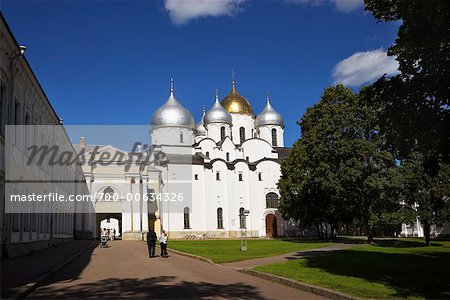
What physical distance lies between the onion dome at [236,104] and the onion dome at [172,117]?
856cm

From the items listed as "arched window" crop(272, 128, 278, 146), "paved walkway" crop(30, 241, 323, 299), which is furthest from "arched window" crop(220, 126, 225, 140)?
"paved walkway" crop(30, 241, 323, 299)

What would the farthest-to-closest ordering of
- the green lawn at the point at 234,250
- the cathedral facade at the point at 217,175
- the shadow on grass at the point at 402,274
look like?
the cathedral facade at the point at 217,175 → the green lawn at the point at 234,250 → the shadow on grass at the point at 402,274

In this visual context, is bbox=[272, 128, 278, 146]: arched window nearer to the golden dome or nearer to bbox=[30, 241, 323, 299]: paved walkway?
the golden dome

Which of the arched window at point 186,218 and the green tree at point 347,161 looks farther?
the arched window at point 186,218

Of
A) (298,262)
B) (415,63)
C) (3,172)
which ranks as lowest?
(298,262)

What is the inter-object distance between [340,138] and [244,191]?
28993 mm

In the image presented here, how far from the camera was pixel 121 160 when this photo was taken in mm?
52938

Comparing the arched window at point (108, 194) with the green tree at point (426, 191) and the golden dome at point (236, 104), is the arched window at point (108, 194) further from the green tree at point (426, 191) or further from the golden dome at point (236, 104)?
the green tree at point (426, 191)

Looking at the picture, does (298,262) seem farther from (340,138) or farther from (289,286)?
(340,138)

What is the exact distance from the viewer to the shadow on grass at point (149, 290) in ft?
34.6

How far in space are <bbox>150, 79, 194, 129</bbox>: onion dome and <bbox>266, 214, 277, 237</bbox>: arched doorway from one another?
664 inches

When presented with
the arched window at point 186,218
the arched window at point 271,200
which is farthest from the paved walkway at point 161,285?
the arched window at point 271,200

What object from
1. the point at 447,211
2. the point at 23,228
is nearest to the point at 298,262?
the point at 23,228

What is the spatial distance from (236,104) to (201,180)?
16957mm
